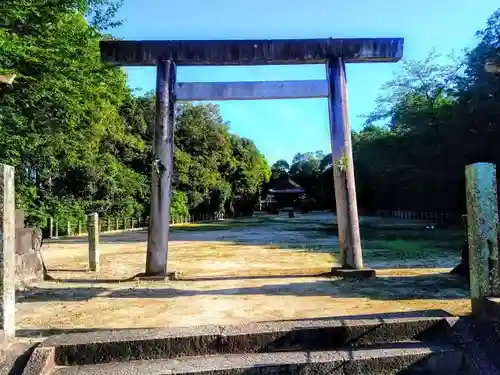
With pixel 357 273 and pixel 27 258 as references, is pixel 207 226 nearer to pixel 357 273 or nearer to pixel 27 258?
pixel 27 258

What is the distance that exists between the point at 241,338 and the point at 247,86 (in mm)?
5186

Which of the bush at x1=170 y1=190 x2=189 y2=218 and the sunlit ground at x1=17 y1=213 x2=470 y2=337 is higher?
the bush at x1=170 y1=190 x2=189 y2=218

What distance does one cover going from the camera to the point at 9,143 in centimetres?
1162

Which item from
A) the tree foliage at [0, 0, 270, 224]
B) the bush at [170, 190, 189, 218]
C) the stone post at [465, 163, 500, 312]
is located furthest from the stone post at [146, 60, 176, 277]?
the bush at [170, 190, 189, 218]

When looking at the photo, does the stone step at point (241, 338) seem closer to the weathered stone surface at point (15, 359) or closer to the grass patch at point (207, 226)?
the weathered stone surface at point (15, 359)

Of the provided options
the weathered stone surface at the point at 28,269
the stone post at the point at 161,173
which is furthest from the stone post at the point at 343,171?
the weathered stone surface at the point at 28,269

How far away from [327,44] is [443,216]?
24683mm

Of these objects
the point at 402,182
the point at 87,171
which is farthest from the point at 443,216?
the point at 87,171

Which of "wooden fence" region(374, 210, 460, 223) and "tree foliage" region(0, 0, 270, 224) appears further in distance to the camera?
"wooden fence" region(374, 210, 460, 223)

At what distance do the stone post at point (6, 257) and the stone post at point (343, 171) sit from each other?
5151 mm

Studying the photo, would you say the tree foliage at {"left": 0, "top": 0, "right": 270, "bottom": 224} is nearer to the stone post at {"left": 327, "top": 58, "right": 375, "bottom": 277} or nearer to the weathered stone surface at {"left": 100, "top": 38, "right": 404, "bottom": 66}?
the weathered stone surface at {"left": 100, "top": 38, "right": 404, "bottom": 66}

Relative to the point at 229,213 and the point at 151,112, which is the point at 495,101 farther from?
the point at 229,213

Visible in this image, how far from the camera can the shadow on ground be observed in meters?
6.09

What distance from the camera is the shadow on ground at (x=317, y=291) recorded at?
6086 mm
